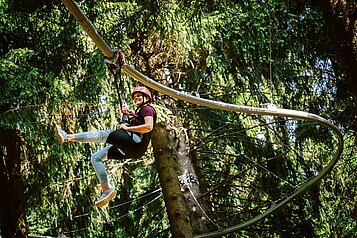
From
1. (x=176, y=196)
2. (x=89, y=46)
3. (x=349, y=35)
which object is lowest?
(x=176, y=196)

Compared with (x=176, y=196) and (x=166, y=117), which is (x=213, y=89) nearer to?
(x=166, y=117)

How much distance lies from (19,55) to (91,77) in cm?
92

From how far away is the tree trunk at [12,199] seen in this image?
4.99 meters

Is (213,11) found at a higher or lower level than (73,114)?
higher

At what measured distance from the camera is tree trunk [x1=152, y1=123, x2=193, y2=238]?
195 inches

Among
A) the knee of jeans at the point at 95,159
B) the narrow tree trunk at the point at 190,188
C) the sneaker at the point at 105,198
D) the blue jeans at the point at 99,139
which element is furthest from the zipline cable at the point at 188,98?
the sneaker at the point at 105,198

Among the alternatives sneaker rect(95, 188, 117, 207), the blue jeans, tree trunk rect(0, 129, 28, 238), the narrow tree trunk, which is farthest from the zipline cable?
tree trunk rect(0, 129, 28, 238)

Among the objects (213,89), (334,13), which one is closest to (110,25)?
(213,89)

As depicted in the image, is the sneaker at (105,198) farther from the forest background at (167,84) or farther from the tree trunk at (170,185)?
the forest background at (167,84)

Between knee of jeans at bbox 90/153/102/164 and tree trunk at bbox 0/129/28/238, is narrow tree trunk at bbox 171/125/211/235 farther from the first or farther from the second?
knee of jeans at bbox 90/153/102/164

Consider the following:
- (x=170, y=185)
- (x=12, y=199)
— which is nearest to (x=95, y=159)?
(x=170, y=185)

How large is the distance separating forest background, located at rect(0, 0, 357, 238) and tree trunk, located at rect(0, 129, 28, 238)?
11mm

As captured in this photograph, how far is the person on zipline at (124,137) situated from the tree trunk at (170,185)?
1485mm

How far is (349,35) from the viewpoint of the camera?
3613 mm
